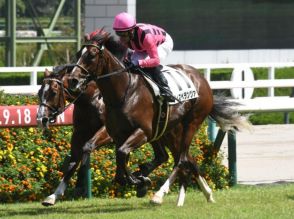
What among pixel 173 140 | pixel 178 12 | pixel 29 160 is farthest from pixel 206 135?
pixel 178 12

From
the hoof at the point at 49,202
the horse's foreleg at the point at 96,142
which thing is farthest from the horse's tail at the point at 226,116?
the hoof at the point at 49,202

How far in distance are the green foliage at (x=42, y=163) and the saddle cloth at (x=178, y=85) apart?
115 centimetres

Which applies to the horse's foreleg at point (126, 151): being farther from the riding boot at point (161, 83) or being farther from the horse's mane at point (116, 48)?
the horse's mane at point (116, 48)

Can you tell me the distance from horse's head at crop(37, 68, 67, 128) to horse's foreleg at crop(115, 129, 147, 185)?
0.63 meters

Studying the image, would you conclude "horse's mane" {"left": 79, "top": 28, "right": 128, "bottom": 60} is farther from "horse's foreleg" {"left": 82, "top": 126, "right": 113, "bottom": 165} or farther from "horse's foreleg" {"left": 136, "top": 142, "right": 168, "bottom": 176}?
"horse's foreleg" {"left": 136, "top": 142, "right": 168, "bottom": 176}

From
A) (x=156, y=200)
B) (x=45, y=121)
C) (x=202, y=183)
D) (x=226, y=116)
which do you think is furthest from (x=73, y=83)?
(x=226, y=116)

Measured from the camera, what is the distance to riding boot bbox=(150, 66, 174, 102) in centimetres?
1018

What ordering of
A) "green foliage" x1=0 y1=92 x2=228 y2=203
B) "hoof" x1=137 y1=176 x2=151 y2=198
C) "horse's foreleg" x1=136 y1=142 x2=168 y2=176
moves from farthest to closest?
1. "green foliage" x1=0 y1=92 x2=228 y2=203
2. "horse's foreleg" x1=136 y1=142 x2=168 y2=176
3. "hoof" x1=137 y1=176 x2=151 y2=198

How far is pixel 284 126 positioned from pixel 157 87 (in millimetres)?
8742

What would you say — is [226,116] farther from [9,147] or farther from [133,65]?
[9,147]

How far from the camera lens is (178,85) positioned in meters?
10.3

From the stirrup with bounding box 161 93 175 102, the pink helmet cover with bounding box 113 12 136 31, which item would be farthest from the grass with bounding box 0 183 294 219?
the pink helmet cover with bounding box 113 12 136 31

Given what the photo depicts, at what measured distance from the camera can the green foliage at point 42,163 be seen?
10.7 m

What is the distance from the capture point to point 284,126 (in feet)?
61.0
